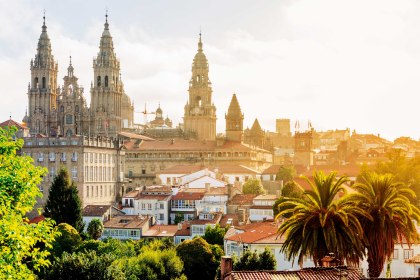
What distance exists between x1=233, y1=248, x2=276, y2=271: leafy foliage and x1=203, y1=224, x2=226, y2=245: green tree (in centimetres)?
1491

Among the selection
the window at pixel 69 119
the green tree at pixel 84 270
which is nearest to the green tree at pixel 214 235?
the green tree at pixel 84 270

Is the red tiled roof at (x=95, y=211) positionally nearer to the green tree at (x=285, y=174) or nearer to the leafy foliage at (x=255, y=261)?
the leafy foliage at (x=255, y=261)

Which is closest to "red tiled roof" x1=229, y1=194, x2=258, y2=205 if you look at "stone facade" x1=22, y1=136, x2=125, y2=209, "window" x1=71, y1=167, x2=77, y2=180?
"stone facade" x1=22, y1=136, x2=125, y2=209

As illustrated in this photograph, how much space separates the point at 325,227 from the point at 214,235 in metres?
34.9

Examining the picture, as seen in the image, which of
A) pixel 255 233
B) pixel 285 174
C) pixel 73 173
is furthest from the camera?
pixel 285 174

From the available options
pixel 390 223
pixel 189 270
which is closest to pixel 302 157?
pixel 189 270

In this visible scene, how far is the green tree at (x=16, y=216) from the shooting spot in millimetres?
20562

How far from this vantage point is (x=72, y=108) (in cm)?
13162

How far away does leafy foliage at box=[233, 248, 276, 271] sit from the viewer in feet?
163

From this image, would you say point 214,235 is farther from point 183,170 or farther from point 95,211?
point 183,170

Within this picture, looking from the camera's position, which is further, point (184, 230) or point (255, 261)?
point (184, 230)

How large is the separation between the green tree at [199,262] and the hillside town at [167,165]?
71.3 inches

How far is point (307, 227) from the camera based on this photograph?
32.8 m

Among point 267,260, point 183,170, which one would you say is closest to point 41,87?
point 183,170
